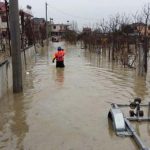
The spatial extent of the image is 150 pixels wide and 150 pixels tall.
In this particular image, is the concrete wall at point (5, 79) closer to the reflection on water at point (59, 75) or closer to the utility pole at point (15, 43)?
the utility pole at point (15, 43)

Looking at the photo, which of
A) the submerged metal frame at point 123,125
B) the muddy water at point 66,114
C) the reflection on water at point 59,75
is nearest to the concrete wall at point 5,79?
the muddy water at point 66,114

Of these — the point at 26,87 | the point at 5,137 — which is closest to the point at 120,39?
the point at 26,87

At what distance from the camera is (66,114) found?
8953mm

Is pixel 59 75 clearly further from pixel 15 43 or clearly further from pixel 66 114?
pixel 66 114

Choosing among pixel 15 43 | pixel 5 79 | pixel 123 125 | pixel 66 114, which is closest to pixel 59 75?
pixel 5 79

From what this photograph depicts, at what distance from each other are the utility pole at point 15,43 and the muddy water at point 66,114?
475mm

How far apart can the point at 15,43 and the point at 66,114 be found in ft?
12.8

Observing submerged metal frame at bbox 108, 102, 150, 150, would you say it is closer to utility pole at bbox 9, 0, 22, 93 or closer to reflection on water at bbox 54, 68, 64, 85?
utility pole at bbox 9, 0, 22, 93

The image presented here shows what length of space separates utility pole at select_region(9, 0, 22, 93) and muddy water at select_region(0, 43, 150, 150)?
1.56ft

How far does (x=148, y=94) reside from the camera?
11938 mm

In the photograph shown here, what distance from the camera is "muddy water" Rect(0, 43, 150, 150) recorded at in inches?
271

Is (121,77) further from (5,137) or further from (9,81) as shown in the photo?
(5,137)

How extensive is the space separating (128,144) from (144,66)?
10533mm

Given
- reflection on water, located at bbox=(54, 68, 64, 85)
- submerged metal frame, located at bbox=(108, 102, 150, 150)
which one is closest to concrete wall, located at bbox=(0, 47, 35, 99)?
reflection on water, located at bbox=(54, 68, 64, 85)
